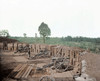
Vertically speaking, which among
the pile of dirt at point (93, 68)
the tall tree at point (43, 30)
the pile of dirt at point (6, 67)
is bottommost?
the pile of dirt at point (93, 68)

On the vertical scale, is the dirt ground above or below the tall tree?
Answer: below

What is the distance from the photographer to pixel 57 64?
981 cm

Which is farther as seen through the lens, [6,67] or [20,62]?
[20,62]

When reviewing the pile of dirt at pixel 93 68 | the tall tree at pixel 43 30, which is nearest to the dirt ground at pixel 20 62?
the pile of dirt at pixel 93 68

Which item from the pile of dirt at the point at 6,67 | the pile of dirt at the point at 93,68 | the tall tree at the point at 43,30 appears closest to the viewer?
the pile of dirt at the point at 6,67

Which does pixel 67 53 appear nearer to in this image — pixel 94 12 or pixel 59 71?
pixel 59 71

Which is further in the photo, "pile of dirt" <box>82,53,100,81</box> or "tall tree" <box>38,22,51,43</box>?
"tall tree" <box>38,22,51,43</box>

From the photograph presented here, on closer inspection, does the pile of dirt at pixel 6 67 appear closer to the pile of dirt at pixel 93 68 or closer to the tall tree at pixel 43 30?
the pile of dirt at pixel 93 68

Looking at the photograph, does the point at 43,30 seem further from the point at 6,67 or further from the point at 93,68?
the point at 6,67

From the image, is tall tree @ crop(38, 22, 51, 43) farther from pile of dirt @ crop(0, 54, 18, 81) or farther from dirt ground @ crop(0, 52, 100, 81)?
pile of dirt @ crop(0, 54, 18, 81)

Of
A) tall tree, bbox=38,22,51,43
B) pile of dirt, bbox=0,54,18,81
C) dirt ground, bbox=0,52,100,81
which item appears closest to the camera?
pile of dirt, bbox=0,54,18,81

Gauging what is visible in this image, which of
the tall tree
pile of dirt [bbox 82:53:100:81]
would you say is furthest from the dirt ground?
the tall tree

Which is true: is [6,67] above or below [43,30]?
below

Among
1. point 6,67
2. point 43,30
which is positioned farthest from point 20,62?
point 43,30
